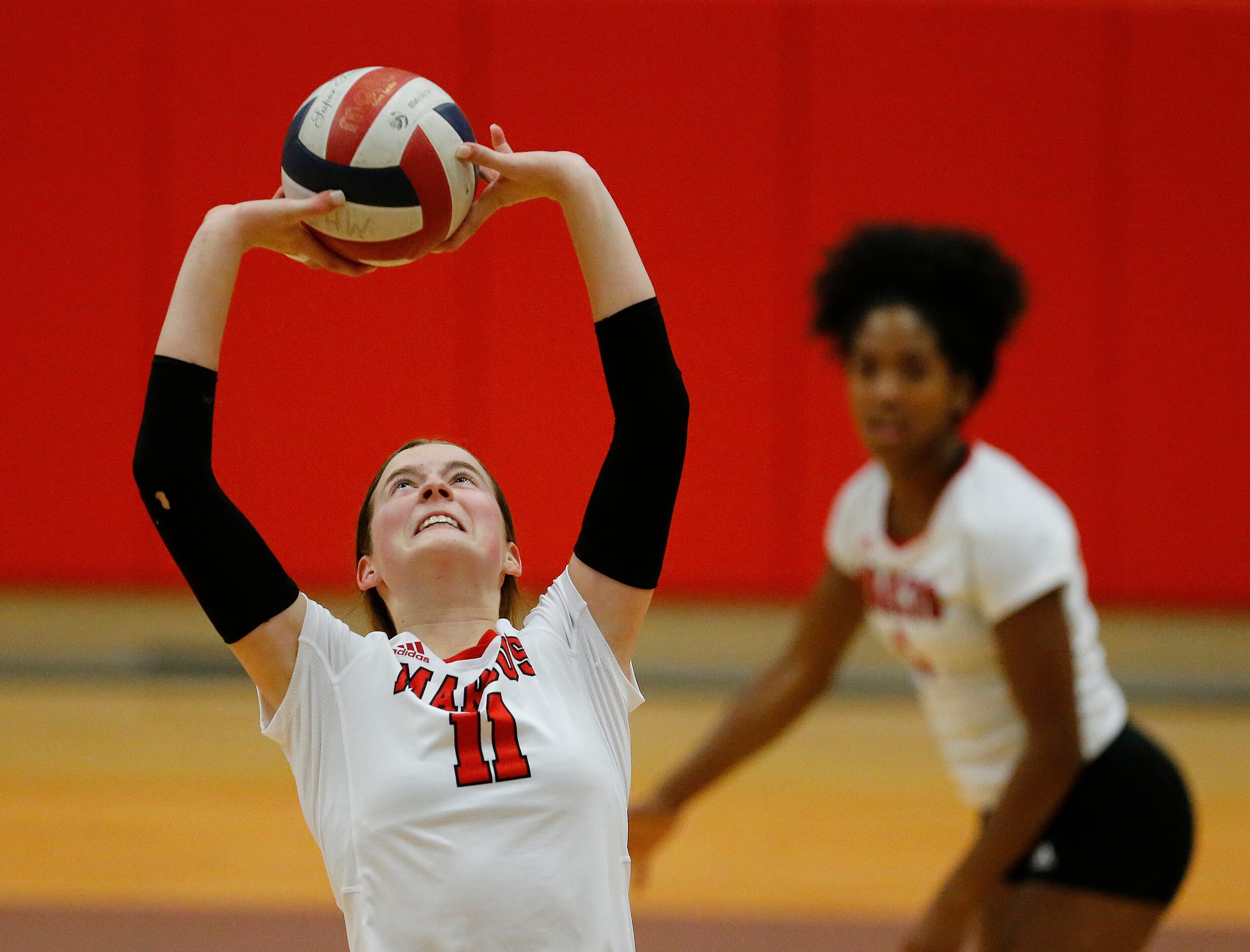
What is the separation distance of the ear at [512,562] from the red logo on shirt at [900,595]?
70 centimetres

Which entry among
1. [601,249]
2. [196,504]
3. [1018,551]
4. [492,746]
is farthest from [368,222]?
[1018,551]

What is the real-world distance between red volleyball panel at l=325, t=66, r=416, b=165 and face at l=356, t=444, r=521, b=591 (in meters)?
0.36

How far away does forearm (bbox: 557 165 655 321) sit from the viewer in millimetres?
1593

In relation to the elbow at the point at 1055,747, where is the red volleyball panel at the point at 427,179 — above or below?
above

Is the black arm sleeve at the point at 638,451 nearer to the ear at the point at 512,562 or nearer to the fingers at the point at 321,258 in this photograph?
the ear at the point at 512,562

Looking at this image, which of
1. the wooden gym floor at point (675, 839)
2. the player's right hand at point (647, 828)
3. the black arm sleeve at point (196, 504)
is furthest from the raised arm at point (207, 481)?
the wooden gym floor at point (675, 839)

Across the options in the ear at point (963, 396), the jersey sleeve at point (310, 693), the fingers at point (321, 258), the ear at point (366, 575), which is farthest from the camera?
the ear at point (963, 396)

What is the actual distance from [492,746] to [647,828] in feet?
3.04

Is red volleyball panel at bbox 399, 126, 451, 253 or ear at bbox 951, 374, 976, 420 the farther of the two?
ear at bbox 951, 374, 976, 420

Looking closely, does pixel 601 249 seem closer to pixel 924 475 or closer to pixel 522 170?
pixel 522 170

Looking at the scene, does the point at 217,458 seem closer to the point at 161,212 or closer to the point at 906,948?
the point at 161,212

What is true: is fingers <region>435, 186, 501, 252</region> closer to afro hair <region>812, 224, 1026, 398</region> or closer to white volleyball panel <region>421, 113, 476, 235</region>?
white volleyball panel <region>421, 113, 476, 235</region>

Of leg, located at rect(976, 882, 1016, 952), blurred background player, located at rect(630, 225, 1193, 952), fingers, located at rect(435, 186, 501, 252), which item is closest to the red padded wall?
blurred background player, located at rect(630, 225, 1193, 952)

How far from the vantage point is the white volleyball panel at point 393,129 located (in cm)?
159
